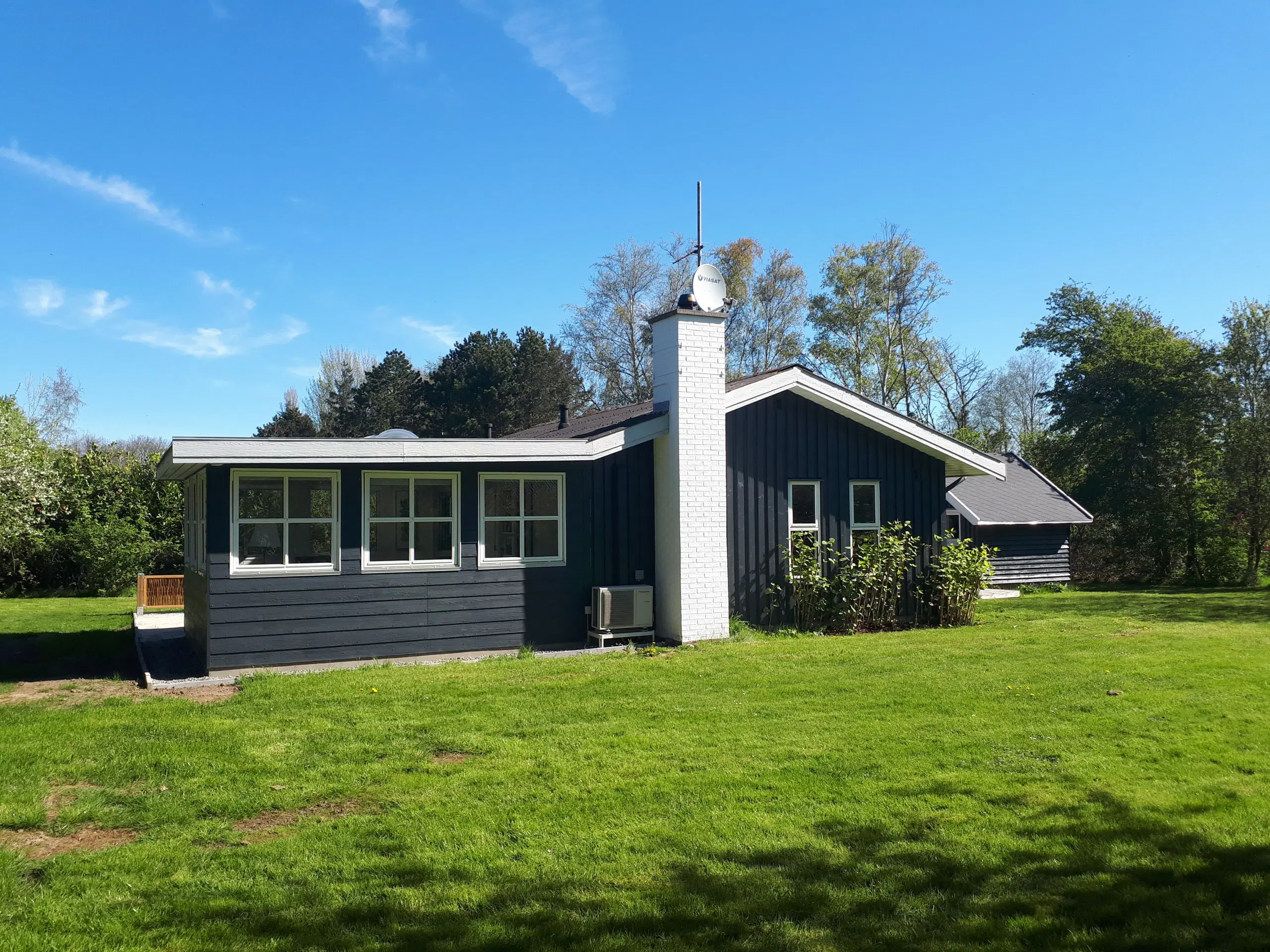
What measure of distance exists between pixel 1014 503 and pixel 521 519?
16.8 m

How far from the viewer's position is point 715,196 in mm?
16188

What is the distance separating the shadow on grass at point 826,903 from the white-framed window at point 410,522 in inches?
274

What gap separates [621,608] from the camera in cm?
1238

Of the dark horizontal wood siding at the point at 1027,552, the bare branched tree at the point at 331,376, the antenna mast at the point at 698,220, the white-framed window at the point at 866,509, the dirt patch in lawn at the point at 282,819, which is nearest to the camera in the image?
the dirt patch in lawn at the point at 282,819

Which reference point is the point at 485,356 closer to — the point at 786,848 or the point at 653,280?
the point at 653,280

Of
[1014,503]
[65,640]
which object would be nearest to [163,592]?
[65,640]

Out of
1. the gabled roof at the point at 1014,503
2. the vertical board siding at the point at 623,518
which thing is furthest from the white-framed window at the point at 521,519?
the gabled roof at the point at 1014,503

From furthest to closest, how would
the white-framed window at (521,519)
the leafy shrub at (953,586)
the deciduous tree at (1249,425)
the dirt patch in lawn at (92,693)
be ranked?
the deciduous tree at (1249,425)
the leafy shrub at (953,586)
the white-framed window at (521,519)
the dirt patch in lawn at (92,693)

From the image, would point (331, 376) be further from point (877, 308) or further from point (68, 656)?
point (68, 656)

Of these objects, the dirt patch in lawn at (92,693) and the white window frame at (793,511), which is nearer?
the dirt patch in lawn at (92,693)

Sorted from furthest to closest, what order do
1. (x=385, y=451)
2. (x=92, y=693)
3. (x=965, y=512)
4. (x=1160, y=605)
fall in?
(x=965, y=512)
(x=1160, y=605)
(x=385, y=451)
(x=92, y=693)

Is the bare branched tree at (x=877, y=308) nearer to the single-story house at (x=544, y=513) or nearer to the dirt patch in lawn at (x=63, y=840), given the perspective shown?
the single-story house at (x=544, y=513)

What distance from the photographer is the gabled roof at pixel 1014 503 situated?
905 inches

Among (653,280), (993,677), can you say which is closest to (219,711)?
(993,677)
